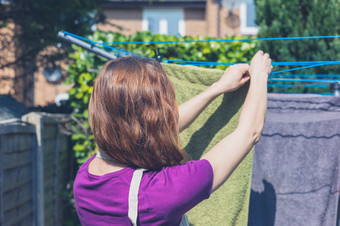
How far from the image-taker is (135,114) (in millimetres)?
1290

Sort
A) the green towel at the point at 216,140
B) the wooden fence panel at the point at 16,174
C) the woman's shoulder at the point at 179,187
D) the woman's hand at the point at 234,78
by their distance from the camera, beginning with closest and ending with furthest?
the woman's shoulder at the point at 179,187, the woman's hand at the point at 234,78, the green towel at the point at 216,140, the wooden fence panel at the point at 16,174

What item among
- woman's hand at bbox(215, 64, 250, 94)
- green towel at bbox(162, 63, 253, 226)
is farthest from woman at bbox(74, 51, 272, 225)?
green towel at bbox(162, 63, 253, 226)

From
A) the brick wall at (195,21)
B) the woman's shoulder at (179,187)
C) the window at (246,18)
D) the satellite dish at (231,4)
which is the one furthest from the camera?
the brick wall at (195,21)

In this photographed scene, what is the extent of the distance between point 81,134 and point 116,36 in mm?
1253

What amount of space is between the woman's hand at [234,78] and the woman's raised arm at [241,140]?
17 centimetres

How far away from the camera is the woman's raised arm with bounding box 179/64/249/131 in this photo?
5.25 ft

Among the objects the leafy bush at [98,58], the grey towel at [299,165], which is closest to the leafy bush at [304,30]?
the leafy bush at [98,58]

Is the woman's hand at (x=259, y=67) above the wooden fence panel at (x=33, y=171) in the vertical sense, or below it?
above

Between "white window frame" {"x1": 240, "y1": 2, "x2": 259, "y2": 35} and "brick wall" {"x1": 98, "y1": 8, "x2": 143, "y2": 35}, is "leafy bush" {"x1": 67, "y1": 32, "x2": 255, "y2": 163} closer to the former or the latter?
"white window frame" {"x1": 240, "y1": 2, "x2": 259, "y2": 35}

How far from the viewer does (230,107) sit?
1.81 m

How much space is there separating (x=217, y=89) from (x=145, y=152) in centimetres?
50

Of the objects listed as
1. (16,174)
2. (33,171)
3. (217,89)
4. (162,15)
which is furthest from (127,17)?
(217,89)

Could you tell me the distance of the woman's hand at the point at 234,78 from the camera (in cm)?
158

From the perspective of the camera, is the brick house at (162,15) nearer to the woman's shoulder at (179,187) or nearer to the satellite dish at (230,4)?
the satellite dish at (230,4)
